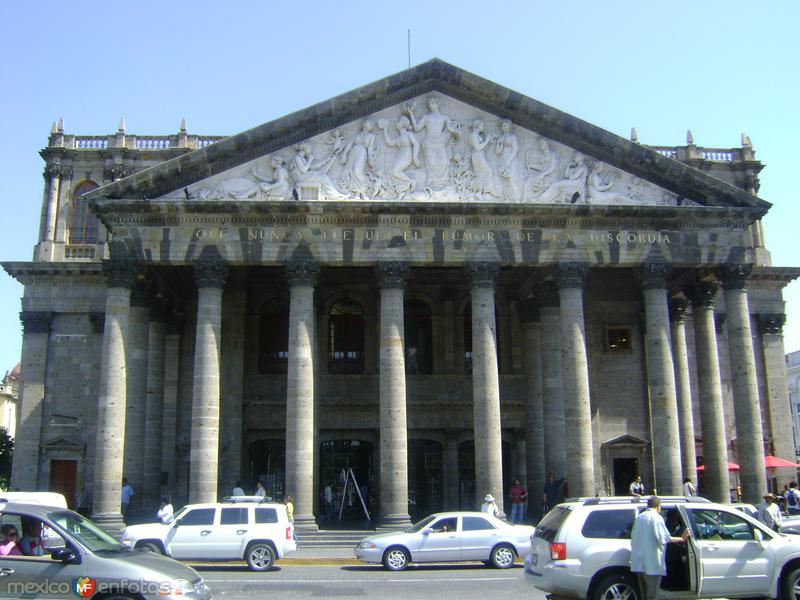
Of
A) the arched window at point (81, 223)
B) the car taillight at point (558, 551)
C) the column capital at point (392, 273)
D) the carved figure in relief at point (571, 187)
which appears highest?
the arched window at point (81, 223)

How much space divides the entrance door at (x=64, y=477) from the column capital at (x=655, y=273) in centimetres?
2369

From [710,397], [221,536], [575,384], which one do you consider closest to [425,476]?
[575,384]

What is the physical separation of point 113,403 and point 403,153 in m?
12.7

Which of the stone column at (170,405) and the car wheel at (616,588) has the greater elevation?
the stone column at (170,405)

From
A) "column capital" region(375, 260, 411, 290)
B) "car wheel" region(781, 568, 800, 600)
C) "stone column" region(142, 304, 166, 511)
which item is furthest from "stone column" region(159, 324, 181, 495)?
"car wheel" region(781, 568, 800, 600)

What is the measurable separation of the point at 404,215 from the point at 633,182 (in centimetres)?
825

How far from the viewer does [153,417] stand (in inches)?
1208

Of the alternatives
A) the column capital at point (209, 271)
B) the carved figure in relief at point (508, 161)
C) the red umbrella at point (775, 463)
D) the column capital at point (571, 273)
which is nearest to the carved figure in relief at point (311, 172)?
the column capital at point (209, 271)

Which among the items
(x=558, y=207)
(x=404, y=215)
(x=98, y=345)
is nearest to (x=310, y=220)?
(x=404, y=215)

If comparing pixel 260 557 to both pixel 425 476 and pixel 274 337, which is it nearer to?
pixel 425 476

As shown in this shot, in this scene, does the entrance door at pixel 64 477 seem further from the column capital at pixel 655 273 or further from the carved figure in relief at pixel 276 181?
the column capital at pixel 655 273

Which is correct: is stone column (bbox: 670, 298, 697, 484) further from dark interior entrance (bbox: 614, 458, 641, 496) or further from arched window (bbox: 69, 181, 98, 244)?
arched window (bbox: 69, 181, 98, 244)

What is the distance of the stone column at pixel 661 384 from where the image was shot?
26906mm

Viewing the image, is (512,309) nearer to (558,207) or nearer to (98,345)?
(558,207)
